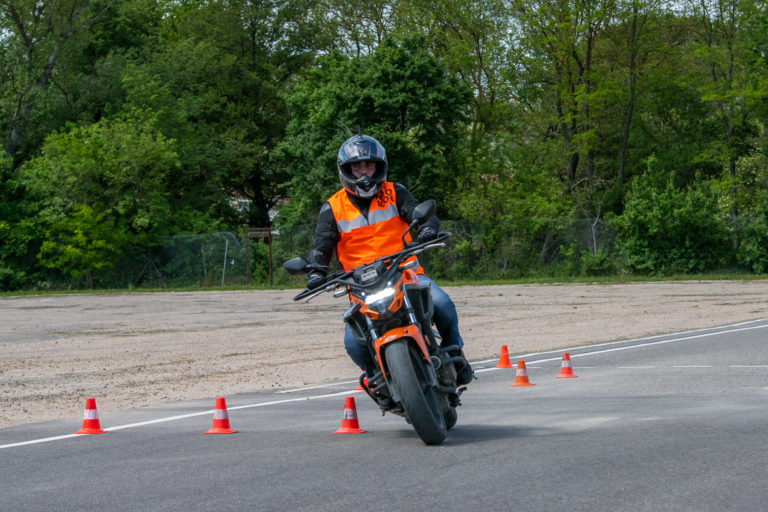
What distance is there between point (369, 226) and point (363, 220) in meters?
0.06

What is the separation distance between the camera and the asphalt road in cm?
552

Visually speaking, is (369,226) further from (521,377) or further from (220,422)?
(521,377)

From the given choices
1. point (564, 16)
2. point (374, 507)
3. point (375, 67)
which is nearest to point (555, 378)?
point (374, 507)

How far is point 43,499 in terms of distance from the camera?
589 centimetres

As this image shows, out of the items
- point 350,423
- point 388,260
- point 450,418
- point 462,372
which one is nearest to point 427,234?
point 388,260

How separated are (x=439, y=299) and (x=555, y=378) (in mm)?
5005

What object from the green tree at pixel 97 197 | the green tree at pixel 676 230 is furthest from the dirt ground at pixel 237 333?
the green tree at pixel 97 197

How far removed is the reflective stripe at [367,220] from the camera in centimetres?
762

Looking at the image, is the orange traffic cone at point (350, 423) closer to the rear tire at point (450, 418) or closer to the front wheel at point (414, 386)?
the rear tire at point (450, 418)

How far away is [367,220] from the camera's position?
7648 millimetres

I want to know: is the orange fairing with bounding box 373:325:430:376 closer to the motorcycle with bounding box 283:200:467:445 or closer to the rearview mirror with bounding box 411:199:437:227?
the motorcycle with bounding box 283:200:467:445

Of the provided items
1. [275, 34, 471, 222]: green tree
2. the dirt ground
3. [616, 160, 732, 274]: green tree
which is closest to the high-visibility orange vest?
the dirt ground

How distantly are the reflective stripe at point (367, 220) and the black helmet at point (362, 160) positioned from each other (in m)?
0.15

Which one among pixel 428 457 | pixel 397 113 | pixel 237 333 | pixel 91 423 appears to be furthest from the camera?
pixel 397 113
